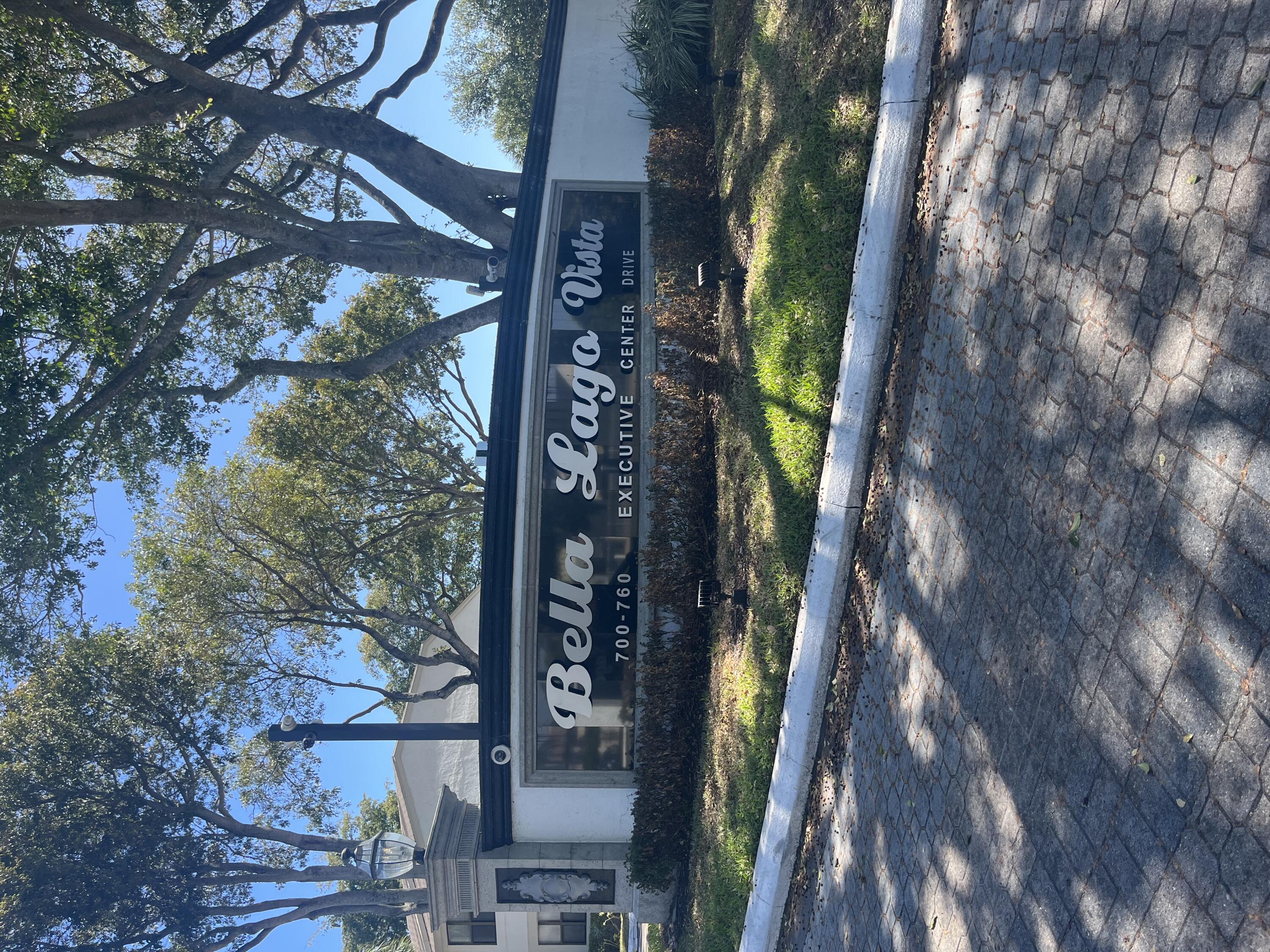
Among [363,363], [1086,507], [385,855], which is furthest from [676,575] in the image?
[363,363]

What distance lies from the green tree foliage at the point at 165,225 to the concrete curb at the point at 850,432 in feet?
32.0

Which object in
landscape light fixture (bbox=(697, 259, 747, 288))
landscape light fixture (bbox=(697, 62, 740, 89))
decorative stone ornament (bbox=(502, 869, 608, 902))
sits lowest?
decorative stone ornament (bbox=(502, 869, 608, 902))

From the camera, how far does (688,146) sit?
37.1ft

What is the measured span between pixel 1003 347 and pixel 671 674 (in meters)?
6.37

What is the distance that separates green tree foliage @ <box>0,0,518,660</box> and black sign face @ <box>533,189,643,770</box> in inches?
227

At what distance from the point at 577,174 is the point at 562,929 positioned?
17.5 meters

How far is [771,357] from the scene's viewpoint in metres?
7.94

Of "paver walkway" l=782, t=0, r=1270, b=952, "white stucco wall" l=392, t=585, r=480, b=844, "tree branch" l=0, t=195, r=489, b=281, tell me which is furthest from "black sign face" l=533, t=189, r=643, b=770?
"white stucco wall" l=392, t=585, r=480, b=844

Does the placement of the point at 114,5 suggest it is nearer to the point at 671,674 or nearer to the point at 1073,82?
the point at 671,674

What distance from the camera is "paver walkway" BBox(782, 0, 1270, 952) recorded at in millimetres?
3176

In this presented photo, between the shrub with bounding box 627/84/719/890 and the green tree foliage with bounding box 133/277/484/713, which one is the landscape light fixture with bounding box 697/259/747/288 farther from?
the green tree foliage with bounding box 133/277/484/713

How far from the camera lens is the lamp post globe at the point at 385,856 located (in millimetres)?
10883

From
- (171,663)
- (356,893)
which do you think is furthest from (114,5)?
(356,893)

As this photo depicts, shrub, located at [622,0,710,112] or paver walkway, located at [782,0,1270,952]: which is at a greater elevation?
shrub, located at [622,0,710,112]
